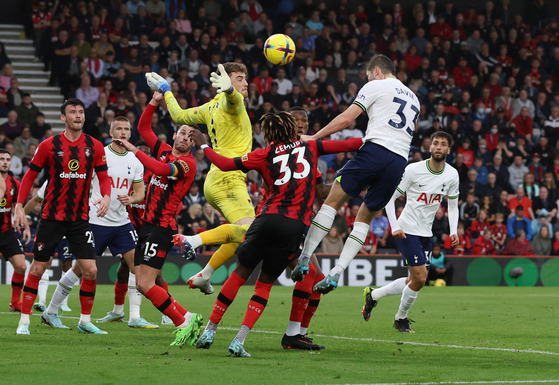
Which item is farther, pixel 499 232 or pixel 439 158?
pixel 499 232

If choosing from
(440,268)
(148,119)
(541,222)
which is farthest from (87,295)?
(541,222)

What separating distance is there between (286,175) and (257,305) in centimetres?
126

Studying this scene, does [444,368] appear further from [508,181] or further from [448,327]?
[508,181]

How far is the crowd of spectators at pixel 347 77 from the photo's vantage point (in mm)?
23312

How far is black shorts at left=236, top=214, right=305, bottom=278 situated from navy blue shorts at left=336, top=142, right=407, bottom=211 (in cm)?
108

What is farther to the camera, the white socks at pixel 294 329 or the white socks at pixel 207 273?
the white socks at pixel 207 273

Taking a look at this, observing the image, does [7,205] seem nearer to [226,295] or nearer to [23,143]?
[226,295]

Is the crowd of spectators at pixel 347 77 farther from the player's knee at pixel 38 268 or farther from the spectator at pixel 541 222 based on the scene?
the player's knee at pixel 38 268

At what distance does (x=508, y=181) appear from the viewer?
2552 cm

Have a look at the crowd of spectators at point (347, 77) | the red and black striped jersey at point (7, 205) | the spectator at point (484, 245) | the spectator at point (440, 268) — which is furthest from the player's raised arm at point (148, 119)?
the spectator at point (484, 245)

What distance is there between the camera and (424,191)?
12375 millimetres

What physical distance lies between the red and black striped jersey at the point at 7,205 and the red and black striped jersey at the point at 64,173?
148 inches

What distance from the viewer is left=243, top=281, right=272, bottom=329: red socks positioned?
331 inches

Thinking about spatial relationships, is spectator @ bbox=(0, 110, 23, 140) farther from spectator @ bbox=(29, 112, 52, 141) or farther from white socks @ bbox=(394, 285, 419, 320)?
white socks @ bbox=(394, 285, 419, 320)
